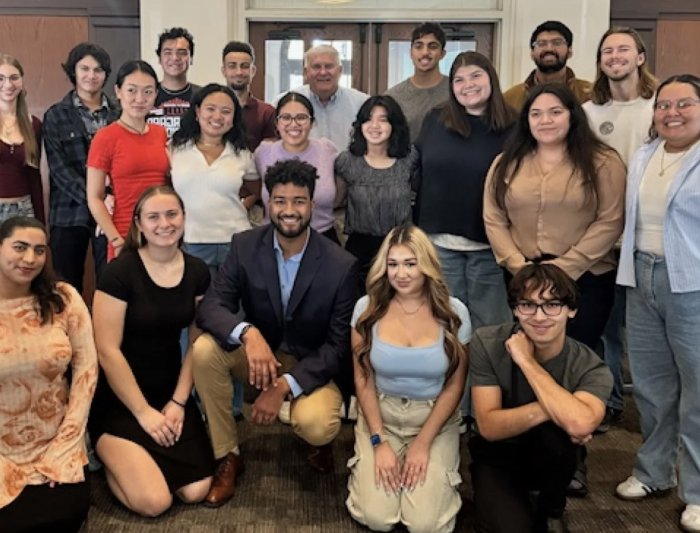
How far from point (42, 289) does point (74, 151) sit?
1159 mm

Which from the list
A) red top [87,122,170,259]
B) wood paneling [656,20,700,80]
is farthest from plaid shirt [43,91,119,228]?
wood paneling [656,20,700,80]

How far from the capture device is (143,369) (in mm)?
2635

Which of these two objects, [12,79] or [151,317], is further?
[12,79]

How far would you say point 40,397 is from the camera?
91.4 inches

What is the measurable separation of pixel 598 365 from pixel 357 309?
2.67ft

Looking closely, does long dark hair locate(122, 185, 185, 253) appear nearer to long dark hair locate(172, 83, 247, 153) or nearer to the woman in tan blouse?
long dark hair locate(172, 83, 247, 153)

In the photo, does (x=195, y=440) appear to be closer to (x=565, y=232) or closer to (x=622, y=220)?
(x=565, y=232)

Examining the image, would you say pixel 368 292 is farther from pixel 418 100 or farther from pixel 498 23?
pixel 498 23

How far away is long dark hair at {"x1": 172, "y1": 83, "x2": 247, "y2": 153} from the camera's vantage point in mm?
3076

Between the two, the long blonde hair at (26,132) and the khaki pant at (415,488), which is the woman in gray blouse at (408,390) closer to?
the khaki pant at (415,488)

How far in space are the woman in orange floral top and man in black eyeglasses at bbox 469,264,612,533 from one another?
1251mm

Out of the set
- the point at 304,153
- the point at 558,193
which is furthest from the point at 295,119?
the point at 558,193

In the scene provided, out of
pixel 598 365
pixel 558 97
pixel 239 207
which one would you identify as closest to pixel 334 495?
pixel 598 365

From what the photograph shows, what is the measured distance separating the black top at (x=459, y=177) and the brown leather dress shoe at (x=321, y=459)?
954mm
